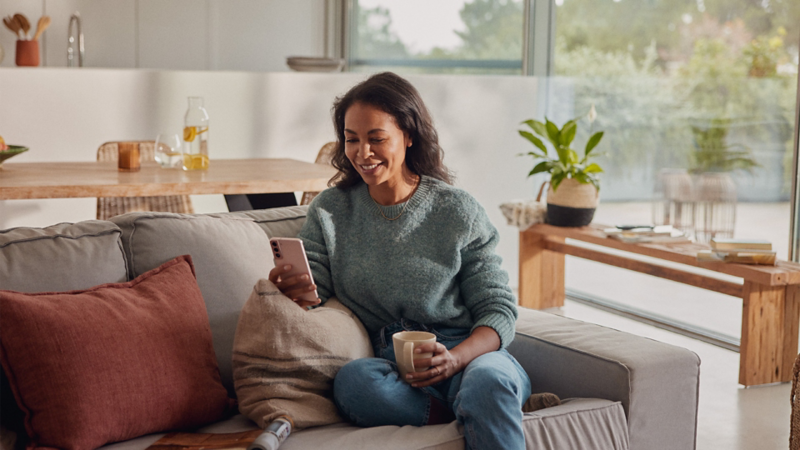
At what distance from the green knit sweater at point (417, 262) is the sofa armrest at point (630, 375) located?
149mm

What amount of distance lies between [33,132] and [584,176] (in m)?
2.66

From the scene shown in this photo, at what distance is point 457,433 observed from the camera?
159cm

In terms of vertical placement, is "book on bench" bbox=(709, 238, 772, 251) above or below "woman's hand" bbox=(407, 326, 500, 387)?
above

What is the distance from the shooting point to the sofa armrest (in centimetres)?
176

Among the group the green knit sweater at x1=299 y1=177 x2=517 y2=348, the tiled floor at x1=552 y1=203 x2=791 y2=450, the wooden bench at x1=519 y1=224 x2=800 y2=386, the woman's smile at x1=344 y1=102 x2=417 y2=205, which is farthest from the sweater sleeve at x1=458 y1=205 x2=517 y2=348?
the wooden bench at x1=519 y1=224 x2=800 y2=386

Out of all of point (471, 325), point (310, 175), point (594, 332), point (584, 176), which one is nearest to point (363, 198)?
point (471, 325)

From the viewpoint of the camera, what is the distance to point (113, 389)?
1.51 meters

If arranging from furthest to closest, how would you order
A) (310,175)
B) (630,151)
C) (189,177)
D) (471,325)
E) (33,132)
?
(630,151) < (33,132) < (310,175) < (189,177) < (471,325)

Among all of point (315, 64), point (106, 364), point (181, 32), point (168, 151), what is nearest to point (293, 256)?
point (106, 364)

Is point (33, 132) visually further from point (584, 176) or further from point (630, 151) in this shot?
point (630, 151)

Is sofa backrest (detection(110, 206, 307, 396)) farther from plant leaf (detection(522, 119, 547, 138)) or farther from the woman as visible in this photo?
plant leaf (detection(522, 119, 547, 138))

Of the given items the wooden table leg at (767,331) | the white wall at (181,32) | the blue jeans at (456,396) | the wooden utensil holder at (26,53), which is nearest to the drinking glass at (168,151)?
the blue jeans at (456,396)

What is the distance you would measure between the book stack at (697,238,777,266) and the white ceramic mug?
6.27 feet

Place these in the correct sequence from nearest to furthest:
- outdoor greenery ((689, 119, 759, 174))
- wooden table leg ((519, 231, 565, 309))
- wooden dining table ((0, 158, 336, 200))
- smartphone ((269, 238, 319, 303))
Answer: smartphone ((269, 238, 319, 303)) → wooden dining table ((0, 158, 336, 200)) → outdoor greenery ((689, 119, 759, 174)) → wooden table leg ((519, 231, 565, 309))
